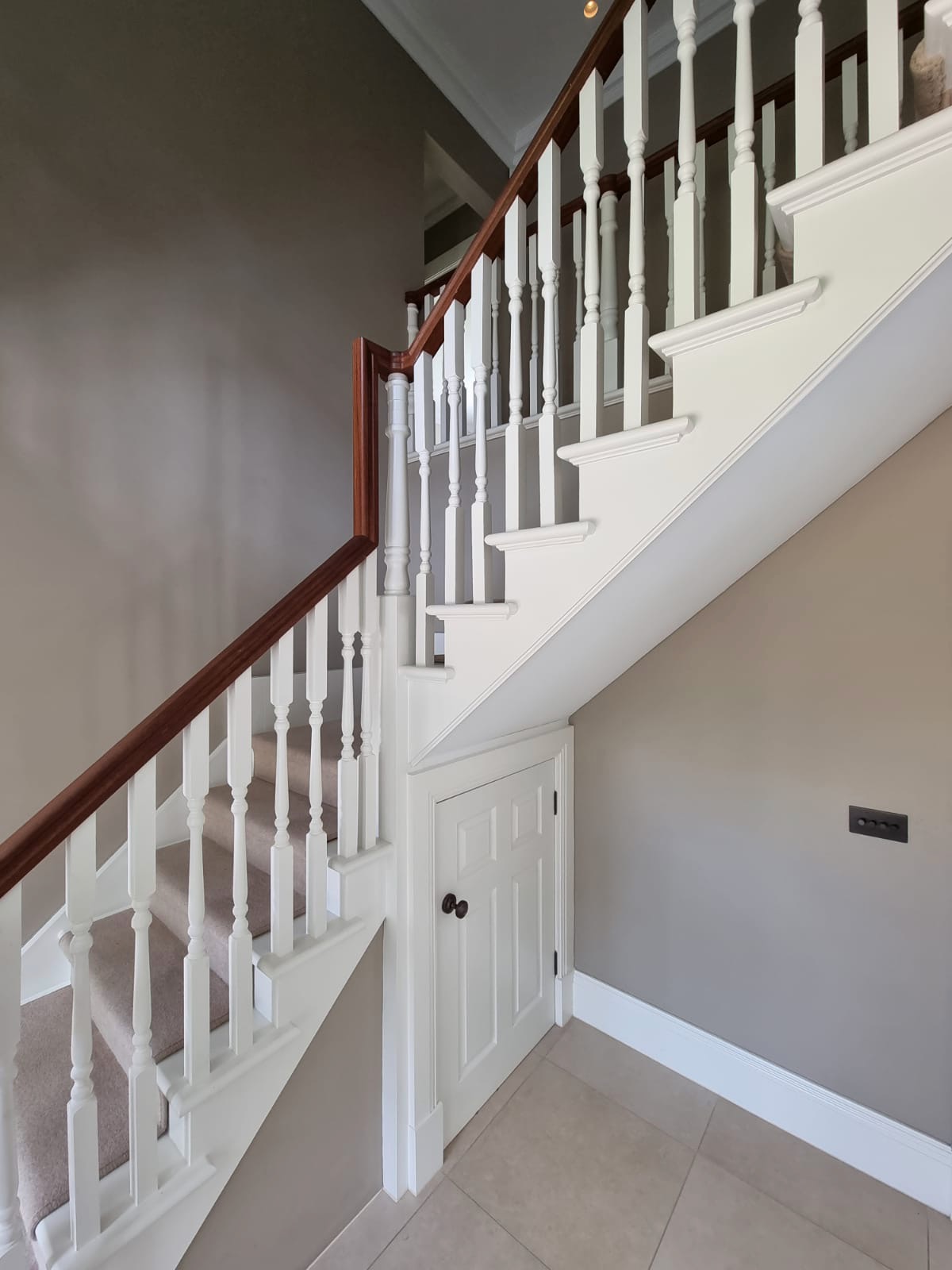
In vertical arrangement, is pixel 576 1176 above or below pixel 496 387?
below

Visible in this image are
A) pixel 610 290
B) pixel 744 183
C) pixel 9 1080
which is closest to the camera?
pixel 9 1080

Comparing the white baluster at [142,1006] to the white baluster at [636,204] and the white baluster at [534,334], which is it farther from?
the white baluster at [534,334]

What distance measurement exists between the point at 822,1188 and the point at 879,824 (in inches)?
40.4

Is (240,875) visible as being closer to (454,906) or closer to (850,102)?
(454,906)

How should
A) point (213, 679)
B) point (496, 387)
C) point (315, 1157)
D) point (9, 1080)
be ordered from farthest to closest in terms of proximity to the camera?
point (496, 387)
point (315, 1157)
point (213, 679)
point (9, 1080)

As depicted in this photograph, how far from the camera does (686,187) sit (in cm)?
105

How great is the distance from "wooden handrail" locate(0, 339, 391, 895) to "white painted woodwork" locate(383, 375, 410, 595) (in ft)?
0.14

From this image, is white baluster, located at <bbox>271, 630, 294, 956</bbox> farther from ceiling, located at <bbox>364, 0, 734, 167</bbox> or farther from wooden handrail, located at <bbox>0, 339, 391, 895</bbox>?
ceiling, located at <bbox>364, 0, 734, 167</bbox>

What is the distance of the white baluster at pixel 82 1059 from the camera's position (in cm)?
95

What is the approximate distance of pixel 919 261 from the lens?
2.72 feet

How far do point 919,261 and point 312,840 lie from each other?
1605 millimetres

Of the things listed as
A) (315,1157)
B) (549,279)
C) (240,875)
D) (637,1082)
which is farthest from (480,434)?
(637,1082)

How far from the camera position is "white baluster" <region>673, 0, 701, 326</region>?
1.04 m

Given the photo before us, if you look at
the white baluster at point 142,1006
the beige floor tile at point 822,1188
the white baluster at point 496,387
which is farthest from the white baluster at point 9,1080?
the white baluster at point 496,387
